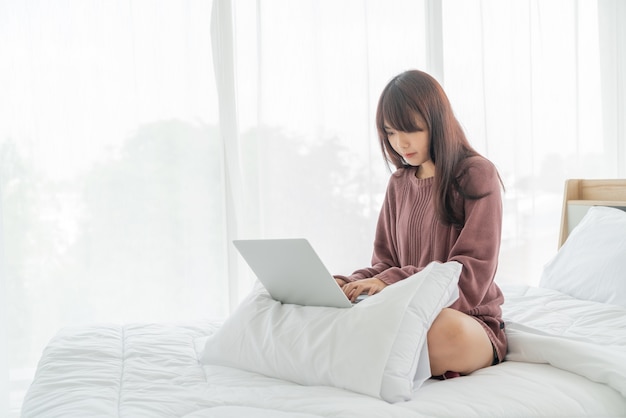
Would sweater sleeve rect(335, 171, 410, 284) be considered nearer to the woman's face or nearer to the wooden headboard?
the woman's face

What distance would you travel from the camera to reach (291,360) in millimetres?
1424

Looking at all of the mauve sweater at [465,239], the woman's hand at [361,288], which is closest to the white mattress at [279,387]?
the mauve sweater at [465,239]

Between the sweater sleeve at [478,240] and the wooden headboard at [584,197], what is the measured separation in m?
1.11

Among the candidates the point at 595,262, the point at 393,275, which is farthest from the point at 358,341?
the point at 595,262

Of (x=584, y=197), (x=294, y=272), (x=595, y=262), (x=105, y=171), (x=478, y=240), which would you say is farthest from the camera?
(x=584, y=197)

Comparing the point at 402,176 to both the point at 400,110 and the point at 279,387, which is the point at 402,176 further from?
the point at 279,387

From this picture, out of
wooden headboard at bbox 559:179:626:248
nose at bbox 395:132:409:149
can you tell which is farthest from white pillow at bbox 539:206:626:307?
nose at bbox 395:132:409:149

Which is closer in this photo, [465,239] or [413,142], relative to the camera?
[465,239]

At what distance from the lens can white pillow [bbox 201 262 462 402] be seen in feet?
4.30

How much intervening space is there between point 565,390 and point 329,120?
1.83 metres

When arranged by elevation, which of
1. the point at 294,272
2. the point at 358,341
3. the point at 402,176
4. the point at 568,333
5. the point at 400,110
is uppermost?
the point at 400,110

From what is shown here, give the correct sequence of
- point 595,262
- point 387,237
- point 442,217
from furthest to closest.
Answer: point 595,262, point 387,237, point 442,217

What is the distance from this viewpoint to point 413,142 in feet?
5.87

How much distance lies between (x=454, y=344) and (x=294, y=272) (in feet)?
1.23
